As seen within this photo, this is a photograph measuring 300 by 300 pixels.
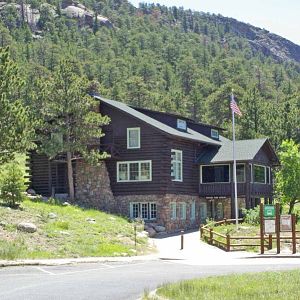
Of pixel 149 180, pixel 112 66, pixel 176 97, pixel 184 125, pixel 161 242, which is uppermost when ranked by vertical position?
pixel 112 66

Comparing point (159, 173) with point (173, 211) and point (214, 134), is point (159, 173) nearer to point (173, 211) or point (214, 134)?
point (173, 211)

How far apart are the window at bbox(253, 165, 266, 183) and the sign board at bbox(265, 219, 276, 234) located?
19258 mm

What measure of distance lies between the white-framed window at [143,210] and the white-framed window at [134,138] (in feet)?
13.8

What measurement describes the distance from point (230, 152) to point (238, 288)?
35155mm

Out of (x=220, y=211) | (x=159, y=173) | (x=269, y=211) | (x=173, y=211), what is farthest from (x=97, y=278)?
(x=220, y=211)

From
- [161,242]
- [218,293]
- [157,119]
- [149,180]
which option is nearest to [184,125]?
[157,119]

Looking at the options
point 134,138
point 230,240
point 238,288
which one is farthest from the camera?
point 134,138

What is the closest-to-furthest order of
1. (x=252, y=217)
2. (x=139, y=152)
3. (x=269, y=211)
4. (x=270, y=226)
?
1. (x=270, y=226)
2. (x=269, y=211)
3. (x=252, y=217)
4. (x=139, y=152)

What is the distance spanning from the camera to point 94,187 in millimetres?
49750

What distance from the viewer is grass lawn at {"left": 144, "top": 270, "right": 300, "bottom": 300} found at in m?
15.7

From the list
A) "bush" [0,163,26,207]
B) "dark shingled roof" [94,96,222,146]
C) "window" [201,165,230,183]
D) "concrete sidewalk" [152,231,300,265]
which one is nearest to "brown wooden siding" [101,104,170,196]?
"dark shingled roof" [94,96,222,146]

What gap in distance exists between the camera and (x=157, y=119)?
52938 mm

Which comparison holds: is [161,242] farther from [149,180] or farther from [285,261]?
[285,261]

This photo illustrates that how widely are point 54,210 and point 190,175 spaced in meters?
13.7
